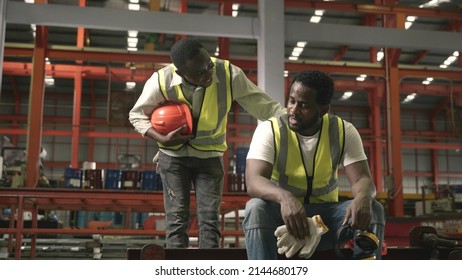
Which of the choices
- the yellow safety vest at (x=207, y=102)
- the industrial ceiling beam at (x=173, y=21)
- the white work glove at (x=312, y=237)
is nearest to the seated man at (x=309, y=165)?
the white work glove at (x=312, y=237)

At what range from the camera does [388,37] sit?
29.7 ft

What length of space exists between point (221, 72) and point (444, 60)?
1969 centimetres

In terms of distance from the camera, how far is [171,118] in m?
3.06

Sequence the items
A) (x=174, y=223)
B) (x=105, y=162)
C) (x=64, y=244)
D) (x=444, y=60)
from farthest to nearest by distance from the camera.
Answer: (x=105, y=162) < (x=444, y=60) < (x=64, y=244) < (x=174, y=223)

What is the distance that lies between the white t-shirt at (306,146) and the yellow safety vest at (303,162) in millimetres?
20

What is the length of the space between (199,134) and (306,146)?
927mm

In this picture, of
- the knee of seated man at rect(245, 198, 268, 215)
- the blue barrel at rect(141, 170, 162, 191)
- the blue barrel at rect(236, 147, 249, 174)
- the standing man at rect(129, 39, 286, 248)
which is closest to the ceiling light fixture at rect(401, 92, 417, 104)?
the blue barrel at rect(236, 147, 249, 174)

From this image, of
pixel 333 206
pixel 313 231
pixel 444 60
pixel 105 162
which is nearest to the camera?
pixel 313 231

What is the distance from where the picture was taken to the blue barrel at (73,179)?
8.42 metres

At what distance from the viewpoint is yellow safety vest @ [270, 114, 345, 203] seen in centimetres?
240

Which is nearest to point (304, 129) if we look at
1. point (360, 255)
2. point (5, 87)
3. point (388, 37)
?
point (360, 255)

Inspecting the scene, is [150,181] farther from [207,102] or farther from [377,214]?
[377,214]

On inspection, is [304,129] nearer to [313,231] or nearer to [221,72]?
[313,231]
